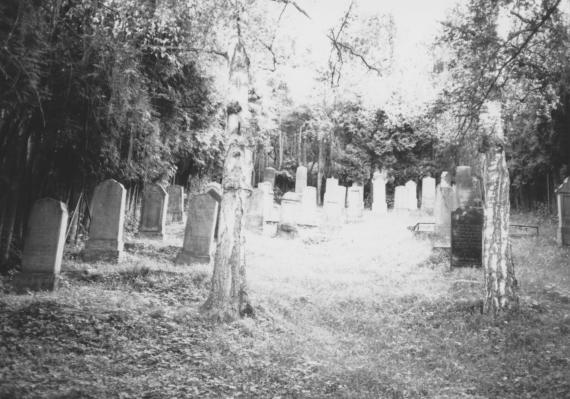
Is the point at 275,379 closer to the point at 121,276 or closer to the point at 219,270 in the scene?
the point at 219,270

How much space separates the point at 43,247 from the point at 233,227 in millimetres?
3589

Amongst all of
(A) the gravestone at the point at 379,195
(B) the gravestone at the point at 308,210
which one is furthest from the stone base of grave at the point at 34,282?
(A) the gravestone at the point at 379,195

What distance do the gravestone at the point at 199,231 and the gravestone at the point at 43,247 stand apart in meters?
2.96

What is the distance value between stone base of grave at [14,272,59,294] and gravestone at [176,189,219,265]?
119 inches

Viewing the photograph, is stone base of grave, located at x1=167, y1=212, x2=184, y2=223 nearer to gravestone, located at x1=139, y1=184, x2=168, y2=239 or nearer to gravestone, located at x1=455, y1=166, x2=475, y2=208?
gravestone, located at x1=139, y1=184, x2=168, y2=239

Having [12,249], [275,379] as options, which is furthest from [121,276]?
[275,379]

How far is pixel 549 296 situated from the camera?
25.2 ft

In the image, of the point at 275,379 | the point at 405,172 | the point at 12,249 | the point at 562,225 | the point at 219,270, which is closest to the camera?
the point at 275,379

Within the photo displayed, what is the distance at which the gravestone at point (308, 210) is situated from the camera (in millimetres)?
15992

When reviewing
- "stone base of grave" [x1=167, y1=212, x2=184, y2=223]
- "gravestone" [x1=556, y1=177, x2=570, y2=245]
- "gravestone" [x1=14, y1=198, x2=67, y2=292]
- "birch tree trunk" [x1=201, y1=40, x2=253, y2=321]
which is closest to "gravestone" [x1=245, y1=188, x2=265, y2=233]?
"stone base of grave" [x1=167, y1=212, x2=184, y2=223]

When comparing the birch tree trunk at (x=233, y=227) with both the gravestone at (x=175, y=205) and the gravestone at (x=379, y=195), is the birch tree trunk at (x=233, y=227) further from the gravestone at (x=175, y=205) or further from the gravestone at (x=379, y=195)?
the gravestone at (x=379, y=195)

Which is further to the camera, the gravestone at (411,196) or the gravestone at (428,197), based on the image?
the gravestone at (411,196)

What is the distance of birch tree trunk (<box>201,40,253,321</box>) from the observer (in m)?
6.49

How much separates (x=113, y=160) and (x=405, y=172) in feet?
78.9
